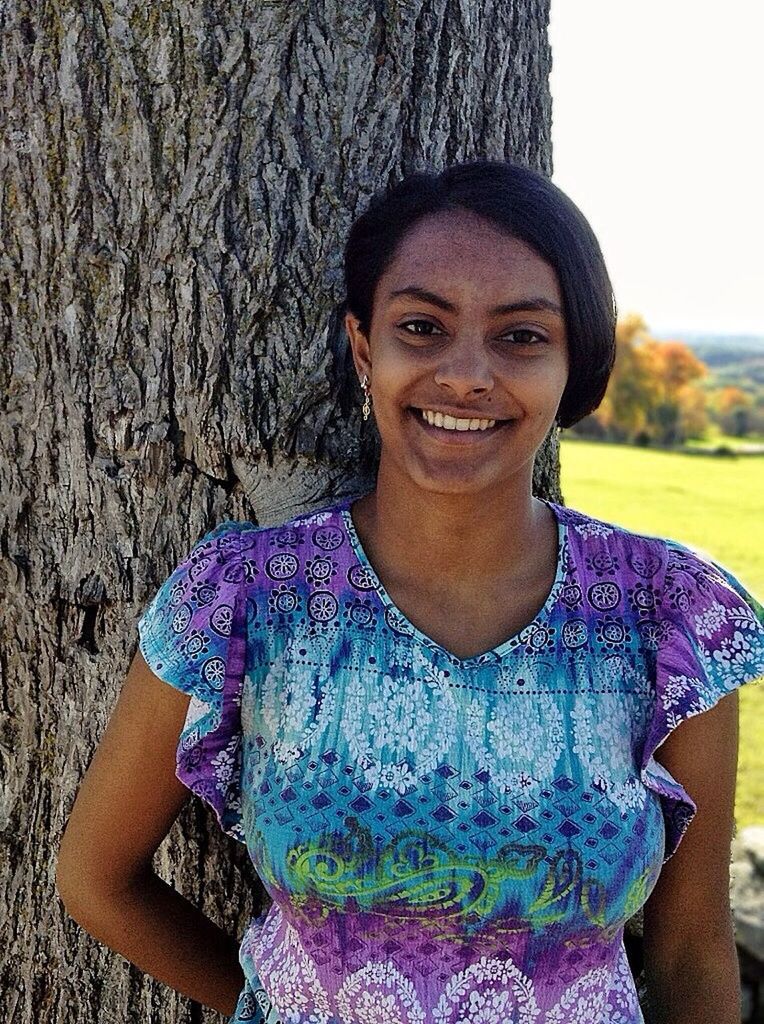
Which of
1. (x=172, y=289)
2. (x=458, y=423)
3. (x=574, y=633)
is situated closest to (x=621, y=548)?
(x=574, y=633)

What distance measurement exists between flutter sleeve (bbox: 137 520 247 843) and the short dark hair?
0.53 metres

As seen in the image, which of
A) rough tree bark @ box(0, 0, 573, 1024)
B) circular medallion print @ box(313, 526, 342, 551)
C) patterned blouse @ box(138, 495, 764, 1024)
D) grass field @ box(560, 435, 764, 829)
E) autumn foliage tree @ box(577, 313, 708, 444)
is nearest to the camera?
patterned blouse @ box(138, 495, 764, 1024)

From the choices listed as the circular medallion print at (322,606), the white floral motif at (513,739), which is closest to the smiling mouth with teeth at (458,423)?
the circular medallion print at (322,606)

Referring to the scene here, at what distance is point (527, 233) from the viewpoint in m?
1.94

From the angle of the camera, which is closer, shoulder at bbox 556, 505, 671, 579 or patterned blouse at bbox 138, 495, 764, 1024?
patterned blouse at bbox 138, 495, 764, 1024

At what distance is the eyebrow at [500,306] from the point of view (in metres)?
1.92

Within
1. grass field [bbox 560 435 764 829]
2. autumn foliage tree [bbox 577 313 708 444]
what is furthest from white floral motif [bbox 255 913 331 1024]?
autumn foliage tree [bbox 577 313 708 444]

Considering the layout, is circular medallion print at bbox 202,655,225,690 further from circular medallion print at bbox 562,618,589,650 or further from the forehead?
the forehead

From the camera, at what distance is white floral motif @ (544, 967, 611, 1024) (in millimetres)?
1901

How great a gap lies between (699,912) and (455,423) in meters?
1.02

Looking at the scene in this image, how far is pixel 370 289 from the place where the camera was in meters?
2.10

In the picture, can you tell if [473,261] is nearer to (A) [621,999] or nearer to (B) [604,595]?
(B) [604,595]

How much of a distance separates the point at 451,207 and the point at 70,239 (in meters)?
0.80

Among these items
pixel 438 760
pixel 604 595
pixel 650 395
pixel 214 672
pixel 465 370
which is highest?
pixel 465 370
